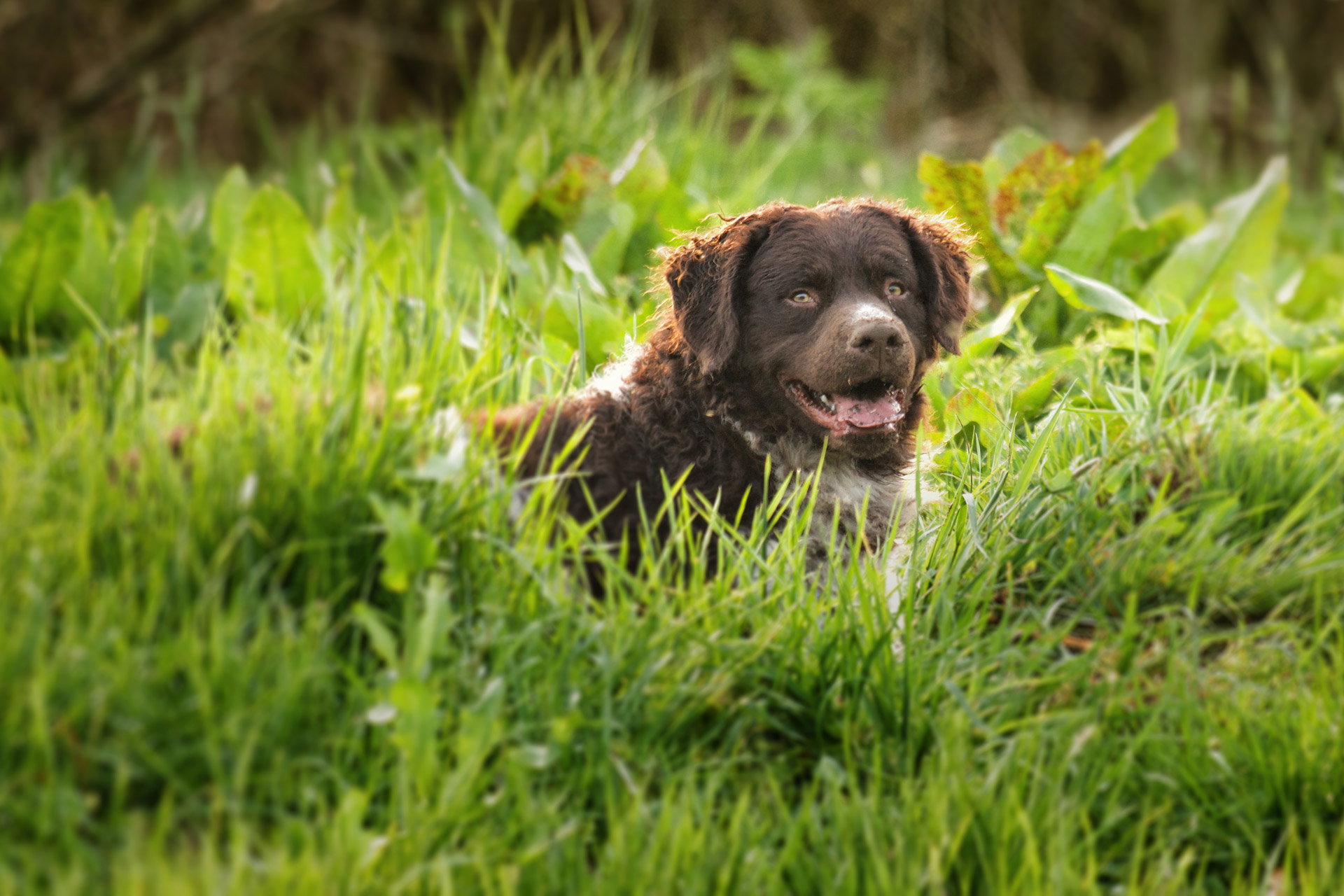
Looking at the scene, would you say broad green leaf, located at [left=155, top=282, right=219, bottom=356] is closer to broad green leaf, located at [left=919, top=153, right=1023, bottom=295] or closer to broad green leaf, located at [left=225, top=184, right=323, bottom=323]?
broad green leaf, located at [left=225, top=184, right=323, bottom=323]

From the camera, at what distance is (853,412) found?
3385 mm

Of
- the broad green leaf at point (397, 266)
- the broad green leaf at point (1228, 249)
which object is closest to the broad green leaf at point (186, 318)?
the broad green leaf at point (397, 266)

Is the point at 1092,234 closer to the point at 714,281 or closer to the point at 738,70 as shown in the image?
the point at 714,281

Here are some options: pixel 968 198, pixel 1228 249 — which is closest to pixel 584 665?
pixel 968 198

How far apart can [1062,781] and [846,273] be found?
1.51 metres

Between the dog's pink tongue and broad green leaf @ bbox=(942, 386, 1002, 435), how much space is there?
27 cm

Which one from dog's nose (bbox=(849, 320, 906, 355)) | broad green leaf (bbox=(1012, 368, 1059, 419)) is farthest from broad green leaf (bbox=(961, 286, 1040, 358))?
dog's nose (bbox=(849, 320, 906, 355))

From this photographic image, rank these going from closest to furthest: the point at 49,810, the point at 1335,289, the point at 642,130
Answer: the point at 49,810
the point at 1335,289
the point at 642,130

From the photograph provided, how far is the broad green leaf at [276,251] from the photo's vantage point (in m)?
4.61

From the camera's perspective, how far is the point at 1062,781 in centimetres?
253

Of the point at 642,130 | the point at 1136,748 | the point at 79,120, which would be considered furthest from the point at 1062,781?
the point at 79,120

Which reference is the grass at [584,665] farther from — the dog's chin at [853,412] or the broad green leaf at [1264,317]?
the broad green leaf at [1264,317]

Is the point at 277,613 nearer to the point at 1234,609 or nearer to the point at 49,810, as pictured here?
the point at 49,810

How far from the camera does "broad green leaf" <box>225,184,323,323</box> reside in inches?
181
